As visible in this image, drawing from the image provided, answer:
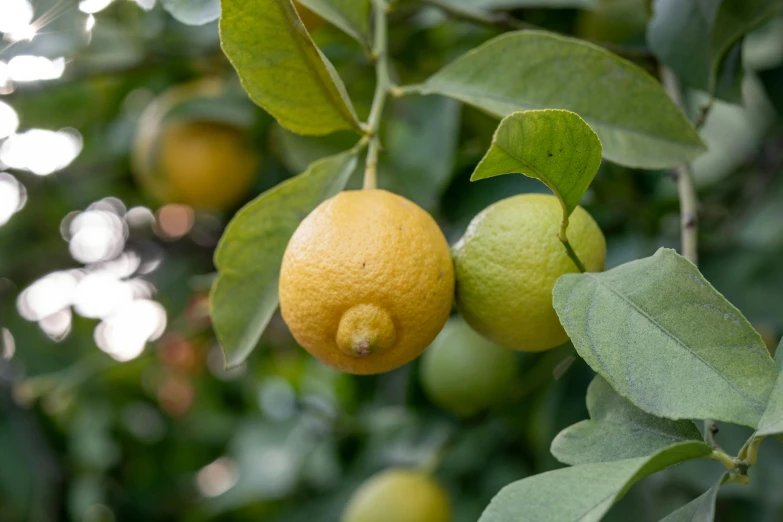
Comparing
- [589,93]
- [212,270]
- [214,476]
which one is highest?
[589,93]

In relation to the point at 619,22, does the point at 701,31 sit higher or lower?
higher

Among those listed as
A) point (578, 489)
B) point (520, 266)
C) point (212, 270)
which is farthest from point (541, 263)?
point (212, 270)

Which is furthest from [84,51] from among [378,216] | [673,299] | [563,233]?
[673,299]

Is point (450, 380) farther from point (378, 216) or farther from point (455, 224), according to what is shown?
point (378, 216)

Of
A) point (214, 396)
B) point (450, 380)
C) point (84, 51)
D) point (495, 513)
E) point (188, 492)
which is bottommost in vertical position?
point (188, 492)

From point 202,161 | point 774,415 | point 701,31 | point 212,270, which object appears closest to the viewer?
point 774,415

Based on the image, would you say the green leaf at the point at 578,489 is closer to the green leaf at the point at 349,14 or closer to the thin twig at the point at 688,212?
the thin twig at the point at 688,212

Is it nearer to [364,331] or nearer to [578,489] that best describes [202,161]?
[364,331]
